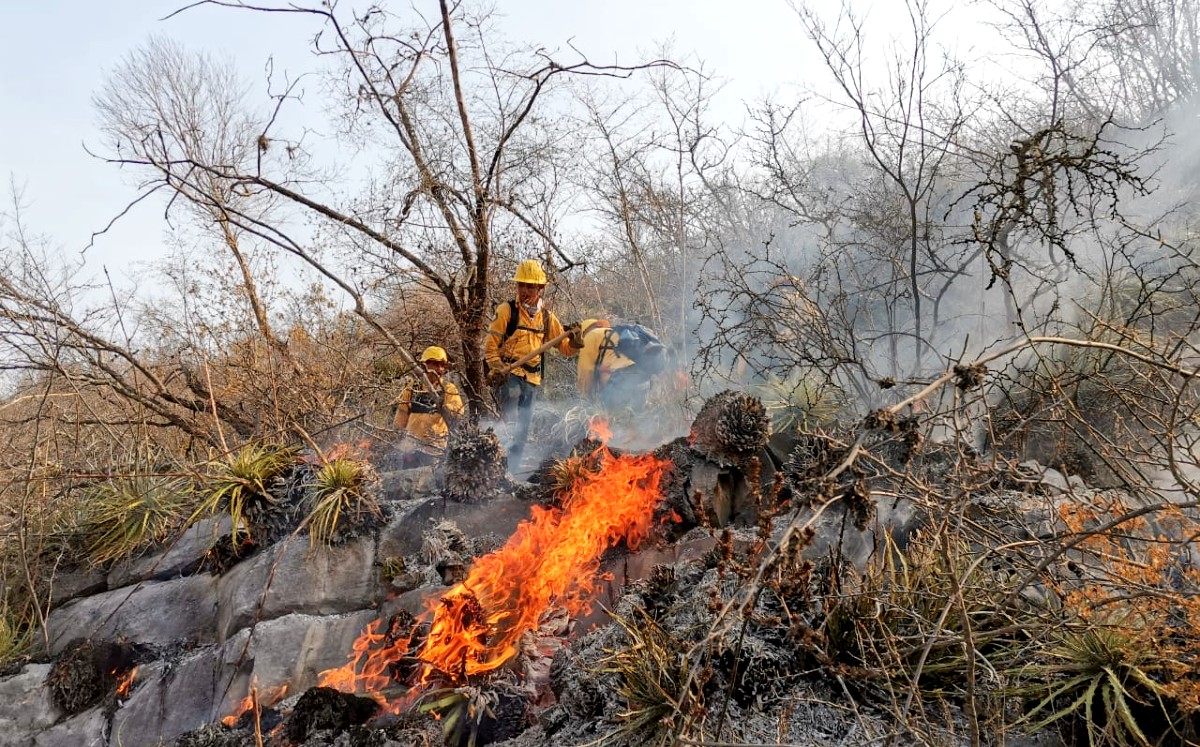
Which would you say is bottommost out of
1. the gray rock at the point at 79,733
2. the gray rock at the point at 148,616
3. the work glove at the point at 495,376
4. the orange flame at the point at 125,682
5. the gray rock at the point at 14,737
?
the gray rock at the point at 79,733

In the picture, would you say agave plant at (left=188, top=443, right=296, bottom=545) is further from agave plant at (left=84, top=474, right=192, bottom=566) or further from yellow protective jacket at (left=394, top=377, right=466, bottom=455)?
yellow protective jacket at (left=394, top=377, right=466, bottom=455)

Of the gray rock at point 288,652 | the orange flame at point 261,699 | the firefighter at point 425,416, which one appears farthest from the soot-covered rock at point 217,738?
the firefighter at point 425,416

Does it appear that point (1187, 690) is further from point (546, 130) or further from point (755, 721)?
point (546, 130)

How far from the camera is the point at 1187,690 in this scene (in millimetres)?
2619

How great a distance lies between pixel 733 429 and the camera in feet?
19.2

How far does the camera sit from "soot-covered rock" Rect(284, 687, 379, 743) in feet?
15.0

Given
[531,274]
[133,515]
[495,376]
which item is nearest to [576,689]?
[495,376]

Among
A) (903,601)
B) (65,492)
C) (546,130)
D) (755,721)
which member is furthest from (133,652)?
(546,130)

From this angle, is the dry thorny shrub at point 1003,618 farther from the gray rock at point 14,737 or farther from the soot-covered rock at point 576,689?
the gray rock at point 14,737

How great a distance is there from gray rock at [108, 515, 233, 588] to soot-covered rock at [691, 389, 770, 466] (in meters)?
5.23

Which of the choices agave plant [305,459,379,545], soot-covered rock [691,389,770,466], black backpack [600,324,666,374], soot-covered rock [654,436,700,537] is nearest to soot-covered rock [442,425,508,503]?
agave plant [305,459,379,545]

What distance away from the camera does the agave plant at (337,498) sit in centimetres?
660

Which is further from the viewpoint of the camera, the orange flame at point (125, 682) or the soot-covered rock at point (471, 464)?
the soot-covered rock at point (471, 464)

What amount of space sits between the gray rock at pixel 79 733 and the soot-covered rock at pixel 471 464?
3750 mm
